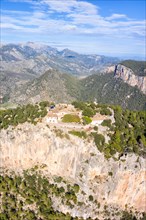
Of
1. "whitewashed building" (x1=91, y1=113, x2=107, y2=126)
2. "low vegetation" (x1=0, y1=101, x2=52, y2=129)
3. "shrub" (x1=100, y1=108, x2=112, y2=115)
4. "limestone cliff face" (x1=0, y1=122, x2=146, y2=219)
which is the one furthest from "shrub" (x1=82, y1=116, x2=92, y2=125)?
"low vegetation" (x1=0, y1=101, x2=52, y2=129)

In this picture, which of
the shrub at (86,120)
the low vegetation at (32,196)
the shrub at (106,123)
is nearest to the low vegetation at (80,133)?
the shrub at (86,120)

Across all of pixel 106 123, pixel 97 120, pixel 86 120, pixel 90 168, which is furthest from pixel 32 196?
pixel 106 123

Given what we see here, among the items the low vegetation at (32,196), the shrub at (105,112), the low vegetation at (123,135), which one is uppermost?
the shrub at (105,112)

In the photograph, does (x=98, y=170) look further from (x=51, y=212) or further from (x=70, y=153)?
(x=51, y=212)

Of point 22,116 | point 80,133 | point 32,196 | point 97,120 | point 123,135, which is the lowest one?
point 32,196

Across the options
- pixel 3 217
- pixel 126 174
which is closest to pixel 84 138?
pixel 126 174

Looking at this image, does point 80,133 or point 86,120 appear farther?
point 86,120

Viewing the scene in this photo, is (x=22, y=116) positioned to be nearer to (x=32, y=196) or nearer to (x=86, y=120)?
(x=86, y=120)

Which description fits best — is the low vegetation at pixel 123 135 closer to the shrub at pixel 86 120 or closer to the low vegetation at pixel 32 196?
the shrub at pixel 86 120
